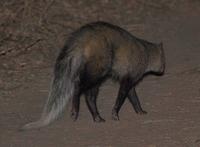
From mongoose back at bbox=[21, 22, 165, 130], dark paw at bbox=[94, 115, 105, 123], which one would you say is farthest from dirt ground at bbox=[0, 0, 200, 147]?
mongoose back at bbox=[21, 22, 165, 130]

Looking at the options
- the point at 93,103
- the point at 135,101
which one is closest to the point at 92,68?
the point at 93,103

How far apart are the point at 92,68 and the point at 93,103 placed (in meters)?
0.55

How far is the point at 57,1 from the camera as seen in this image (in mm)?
13250

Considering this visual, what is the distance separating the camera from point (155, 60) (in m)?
8.43

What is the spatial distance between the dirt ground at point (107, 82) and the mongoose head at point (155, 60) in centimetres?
32

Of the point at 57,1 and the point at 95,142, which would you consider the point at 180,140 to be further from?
the point at 57,1

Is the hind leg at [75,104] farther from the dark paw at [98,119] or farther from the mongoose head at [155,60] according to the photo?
→ the mongoose head at [155,60]

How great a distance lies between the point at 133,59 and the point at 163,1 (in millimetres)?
6357

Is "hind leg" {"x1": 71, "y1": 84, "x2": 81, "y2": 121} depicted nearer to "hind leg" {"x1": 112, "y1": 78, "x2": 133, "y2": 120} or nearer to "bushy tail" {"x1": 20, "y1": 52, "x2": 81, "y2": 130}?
"bushy tail" {"x1": 20, "y1": 52, "x2": 81, "y2": 130}

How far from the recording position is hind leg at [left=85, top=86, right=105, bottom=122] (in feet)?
24.7

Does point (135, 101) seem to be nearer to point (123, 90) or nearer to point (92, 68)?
point (123, 90)

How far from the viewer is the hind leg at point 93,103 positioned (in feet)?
24.7

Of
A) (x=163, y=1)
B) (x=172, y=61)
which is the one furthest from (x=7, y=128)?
(x=163, y=1)

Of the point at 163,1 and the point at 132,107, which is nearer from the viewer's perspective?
the point at 132,107
